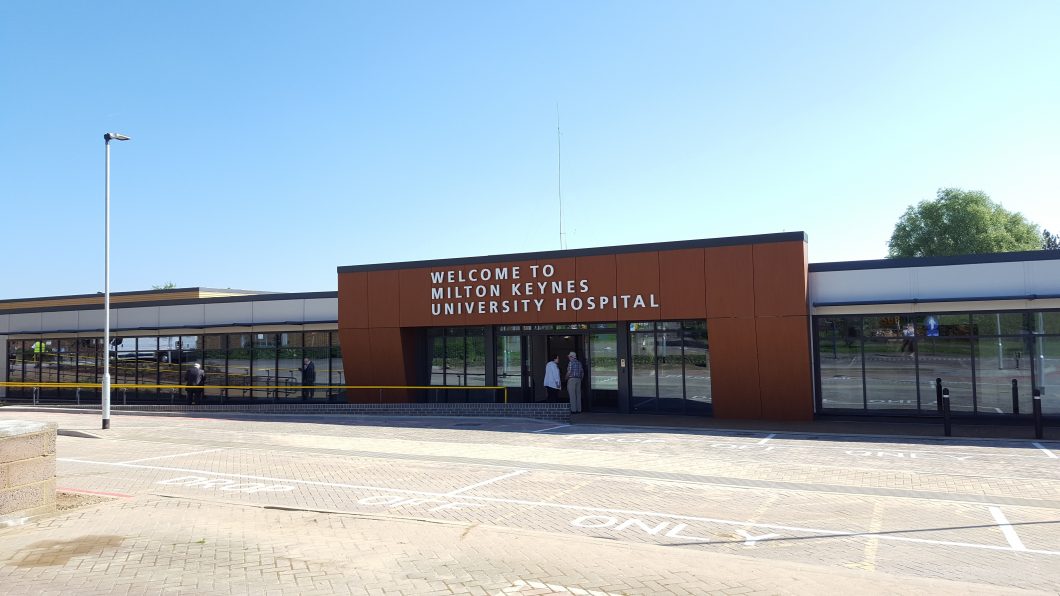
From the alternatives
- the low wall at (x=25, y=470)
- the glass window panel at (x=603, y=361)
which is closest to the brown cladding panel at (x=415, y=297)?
the glass window panel at (x=603, y=361)

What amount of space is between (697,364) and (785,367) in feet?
7.81

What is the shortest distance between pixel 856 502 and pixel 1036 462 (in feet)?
17.2

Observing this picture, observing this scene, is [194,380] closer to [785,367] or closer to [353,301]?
[353,301]

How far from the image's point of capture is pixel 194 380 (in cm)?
2617

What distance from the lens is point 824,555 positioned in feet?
23.9

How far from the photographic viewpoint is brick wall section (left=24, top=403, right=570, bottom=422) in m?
20.3

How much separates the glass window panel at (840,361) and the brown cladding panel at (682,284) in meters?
3.15

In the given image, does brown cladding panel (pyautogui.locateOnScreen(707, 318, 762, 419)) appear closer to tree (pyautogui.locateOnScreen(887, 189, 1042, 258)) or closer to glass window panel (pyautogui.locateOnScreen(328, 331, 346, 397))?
glass window panel (pyautogui.locateOnScreen(328, 331, 346, 397))

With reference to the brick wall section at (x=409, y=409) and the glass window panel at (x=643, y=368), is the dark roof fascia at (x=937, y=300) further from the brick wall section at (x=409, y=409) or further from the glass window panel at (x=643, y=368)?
the brick wall section at (x=409, y=409)

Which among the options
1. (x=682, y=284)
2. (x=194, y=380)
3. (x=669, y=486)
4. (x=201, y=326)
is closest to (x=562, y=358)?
(x=682, y=284)

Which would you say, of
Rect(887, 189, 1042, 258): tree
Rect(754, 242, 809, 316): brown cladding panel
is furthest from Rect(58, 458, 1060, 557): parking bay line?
Rect(887, 189, 1042, 258): tree

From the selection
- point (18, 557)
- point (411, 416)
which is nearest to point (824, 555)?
point (18, 557)

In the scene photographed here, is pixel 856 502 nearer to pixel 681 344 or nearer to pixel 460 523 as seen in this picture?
pixel 460 523

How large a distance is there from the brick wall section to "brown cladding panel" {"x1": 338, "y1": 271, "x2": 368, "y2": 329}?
2.65m
